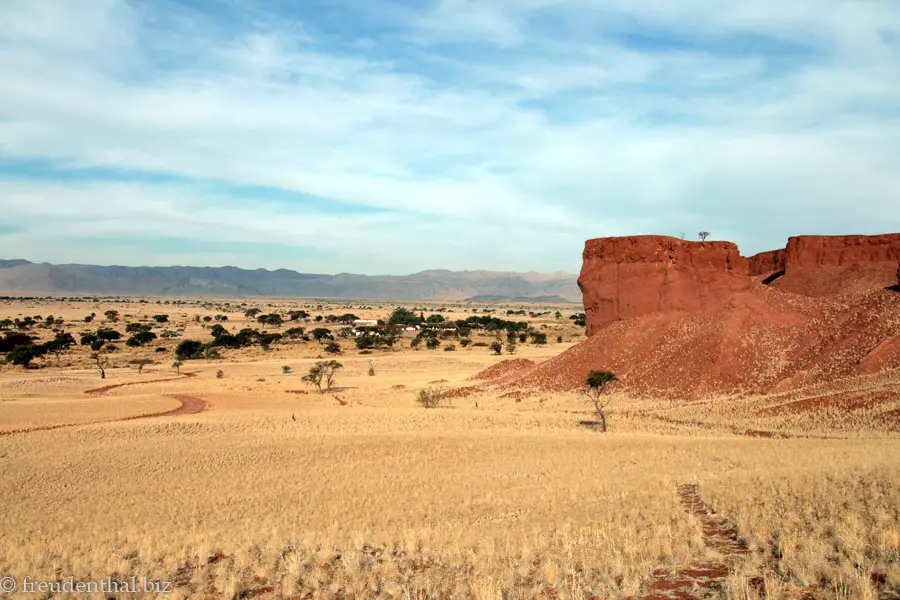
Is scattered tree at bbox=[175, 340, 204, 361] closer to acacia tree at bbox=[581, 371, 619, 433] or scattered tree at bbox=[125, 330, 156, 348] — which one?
scattered tree at bbox=[125, 330, 156, 348]

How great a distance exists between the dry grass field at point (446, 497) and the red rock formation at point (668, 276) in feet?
32.7

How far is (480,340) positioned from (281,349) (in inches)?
1170

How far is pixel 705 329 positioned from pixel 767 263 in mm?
48566

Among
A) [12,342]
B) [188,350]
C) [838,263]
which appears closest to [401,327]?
[188,350]

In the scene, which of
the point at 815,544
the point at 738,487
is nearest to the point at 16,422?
the point at 738,487

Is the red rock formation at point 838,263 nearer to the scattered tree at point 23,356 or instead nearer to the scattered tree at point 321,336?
the scattered tree at point 321,336

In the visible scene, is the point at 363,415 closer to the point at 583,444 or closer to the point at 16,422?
the point at 583,444

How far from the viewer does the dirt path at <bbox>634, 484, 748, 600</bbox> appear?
Answer: 9.67 m

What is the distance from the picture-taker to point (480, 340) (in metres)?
101

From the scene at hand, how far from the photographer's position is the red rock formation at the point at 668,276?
46.4 m

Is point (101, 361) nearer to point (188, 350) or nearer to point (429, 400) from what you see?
point (188, 350)

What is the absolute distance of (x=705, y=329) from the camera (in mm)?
42312

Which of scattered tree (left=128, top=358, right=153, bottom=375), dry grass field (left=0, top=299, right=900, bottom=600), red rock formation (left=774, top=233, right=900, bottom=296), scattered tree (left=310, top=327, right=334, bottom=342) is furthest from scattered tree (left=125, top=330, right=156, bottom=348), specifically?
red rock formation (left=774, top=233, right=900, bottom=296)

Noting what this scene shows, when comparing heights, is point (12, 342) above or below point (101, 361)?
above
